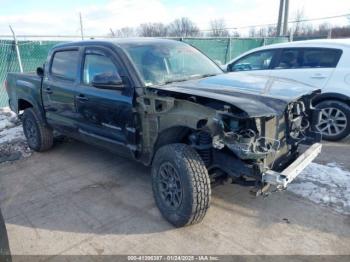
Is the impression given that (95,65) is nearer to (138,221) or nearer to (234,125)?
(138,221)

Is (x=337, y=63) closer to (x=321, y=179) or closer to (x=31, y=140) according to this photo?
(x=321, y=179)

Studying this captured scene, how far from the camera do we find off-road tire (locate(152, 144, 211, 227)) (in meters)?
3.00

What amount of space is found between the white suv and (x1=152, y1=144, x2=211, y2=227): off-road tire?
3.39 m

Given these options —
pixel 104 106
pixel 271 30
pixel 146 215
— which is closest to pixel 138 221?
pixel 146 215

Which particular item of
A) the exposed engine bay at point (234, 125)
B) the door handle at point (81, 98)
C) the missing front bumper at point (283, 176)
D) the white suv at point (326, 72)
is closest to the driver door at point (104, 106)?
the door handle at point (81, 98)

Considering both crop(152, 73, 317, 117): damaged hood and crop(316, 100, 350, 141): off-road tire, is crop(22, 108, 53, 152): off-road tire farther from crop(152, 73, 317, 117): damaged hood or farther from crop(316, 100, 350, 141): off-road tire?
crop(316, 100, 350, 141): off-road tire

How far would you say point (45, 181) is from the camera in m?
4.54

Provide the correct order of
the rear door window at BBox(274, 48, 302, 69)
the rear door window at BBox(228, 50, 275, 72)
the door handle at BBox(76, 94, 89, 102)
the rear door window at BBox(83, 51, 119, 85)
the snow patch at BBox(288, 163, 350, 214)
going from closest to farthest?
the snow patch at BBox(288, 163, 350, 214) → the rear door window at BBox(83, 51, 119, 85) → the door handle at BBox(76, 94, 89, 102) → the rear door window at BBox(274, 48, 302, 69) → the rear door window at BBox(228, 50, 275, 72)

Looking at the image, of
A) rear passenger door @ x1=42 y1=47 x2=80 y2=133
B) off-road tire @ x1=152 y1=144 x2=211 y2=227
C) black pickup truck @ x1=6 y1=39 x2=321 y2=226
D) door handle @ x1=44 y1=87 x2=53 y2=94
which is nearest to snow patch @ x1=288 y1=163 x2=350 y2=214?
black pickup truck @ x1=6 y1=39 x2=321 y2=226

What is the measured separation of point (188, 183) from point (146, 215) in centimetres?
82

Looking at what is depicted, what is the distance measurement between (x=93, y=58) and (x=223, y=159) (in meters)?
2.24

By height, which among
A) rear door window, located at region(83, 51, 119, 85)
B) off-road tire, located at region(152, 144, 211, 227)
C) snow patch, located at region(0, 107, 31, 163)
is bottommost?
snow patch, located at region(0, 107, 31, 163)

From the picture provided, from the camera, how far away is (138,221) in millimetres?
3426

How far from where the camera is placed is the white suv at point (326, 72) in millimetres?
5516
